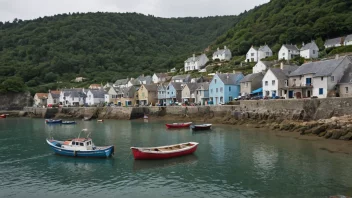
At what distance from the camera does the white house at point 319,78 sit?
41.7m

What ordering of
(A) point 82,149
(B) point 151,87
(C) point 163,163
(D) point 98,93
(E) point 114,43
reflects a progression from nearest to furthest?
(C) point 163,163
(A) point 82,149
(B) point 151,87
(D) point 98,93
(E) point 114,43

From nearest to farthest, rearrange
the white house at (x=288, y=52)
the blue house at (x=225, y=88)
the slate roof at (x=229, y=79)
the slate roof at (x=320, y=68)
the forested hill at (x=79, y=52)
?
1. the slate roof at (x=320, y=68)
2. the blue house at (x=225, y=88)
3. the slate roof at (x=229, y=79)
4. the white house at (x=288, y=52)
5. the forested hill at (x=79, y=52)

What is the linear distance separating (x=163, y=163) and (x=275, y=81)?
108 ft

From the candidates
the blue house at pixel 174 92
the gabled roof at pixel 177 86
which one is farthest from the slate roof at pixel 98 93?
the gabled roof at pixel 177 86

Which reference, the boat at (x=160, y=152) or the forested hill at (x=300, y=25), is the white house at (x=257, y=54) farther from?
the boat at (x=160, y=152)

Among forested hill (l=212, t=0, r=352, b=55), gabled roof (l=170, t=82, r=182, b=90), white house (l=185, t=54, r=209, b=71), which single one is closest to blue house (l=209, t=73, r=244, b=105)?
gabled roof (l=170, t=82, r=182, b=90)

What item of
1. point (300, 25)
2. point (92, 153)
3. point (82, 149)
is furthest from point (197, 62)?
point (92, 153)

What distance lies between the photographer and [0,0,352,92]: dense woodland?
10594 cm

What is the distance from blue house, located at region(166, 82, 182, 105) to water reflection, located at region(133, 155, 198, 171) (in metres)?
48.7

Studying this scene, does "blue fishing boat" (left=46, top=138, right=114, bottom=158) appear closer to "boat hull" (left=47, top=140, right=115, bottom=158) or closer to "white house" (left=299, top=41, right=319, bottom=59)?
"boat hull" (left=47, top=140, right=115, bottom=158)

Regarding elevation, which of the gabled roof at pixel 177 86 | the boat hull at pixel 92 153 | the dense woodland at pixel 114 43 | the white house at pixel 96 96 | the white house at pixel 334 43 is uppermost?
the dense woodland at pixel 114 43

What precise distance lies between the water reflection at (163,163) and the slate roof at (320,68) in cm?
2656

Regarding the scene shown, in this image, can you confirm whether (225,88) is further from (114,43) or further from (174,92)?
(114,43)

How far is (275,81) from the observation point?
51.5 metres
